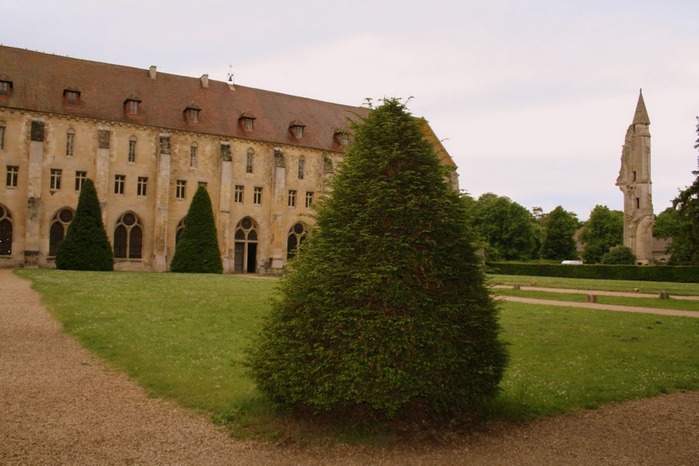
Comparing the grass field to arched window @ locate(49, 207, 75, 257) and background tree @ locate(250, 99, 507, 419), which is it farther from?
arched window @ locate(49, 207, 75, 257)

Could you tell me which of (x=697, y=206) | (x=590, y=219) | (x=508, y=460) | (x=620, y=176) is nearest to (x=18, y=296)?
(x=508, y=460)

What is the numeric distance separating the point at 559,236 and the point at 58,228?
230 feet

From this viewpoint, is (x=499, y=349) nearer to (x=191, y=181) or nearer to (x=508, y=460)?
(x=508, y=460)

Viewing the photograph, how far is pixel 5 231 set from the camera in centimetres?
3647

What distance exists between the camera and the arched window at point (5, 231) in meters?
36.3

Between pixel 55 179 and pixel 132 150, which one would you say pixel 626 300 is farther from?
pixel 55 179

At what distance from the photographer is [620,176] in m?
77.9

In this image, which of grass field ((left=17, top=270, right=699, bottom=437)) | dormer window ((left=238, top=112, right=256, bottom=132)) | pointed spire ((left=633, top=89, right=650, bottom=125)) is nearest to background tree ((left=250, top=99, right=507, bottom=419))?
grass field ((left=17, top=270, right=699, bottom=437))

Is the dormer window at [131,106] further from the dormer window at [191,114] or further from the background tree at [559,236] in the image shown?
the background tree at [559,236]

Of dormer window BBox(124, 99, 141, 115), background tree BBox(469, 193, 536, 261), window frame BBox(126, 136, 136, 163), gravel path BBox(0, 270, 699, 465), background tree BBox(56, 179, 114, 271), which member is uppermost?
dormer window BBox(124, 99, 141, 115)

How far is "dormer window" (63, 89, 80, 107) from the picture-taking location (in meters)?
38.4

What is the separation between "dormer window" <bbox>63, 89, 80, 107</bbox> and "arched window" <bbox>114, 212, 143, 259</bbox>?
777 cm

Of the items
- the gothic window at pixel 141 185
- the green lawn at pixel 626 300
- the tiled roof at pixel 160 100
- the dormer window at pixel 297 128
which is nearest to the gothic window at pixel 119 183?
the gothic window at pixel 141 185

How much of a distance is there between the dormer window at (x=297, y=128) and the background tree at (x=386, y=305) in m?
40.0
